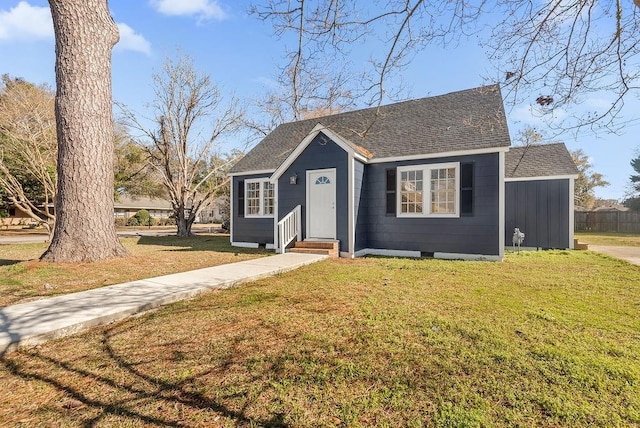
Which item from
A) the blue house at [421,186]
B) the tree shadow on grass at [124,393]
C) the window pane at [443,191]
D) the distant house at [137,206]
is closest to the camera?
the tree shadow on grass at [124,393]

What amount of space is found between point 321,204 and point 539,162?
7.96 meters

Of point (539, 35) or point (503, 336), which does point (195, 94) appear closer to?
point (539, 35)

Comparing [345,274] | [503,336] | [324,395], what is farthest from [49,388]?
[345,274]

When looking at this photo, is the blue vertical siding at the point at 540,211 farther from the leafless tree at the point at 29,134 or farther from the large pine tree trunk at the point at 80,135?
the leafless tree at the point at 29,134

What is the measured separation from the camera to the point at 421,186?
348 inches

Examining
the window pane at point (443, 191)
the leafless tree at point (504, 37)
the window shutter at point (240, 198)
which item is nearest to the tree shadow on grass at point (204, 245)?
the window shutter at point (240, 198)

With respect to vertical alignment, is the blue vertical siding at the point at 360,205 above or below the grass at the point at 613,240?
above

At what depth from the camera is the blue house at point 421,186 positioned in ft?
26.5

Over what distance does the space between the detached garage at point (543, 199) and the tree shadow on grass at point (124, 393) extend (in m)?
11.0

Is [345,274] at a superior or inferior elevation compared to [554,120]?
inferior

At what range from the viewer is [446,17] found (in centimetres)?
437

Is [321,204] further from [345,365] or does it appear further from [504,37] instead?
[345,365]

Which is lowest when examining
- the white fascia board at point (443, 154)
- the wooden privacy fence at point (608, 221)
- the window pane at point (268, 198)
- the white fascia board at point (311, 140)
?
the wooden privacy fence at point (608, 221)

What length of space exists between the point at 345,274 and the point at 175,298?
3157 mm
